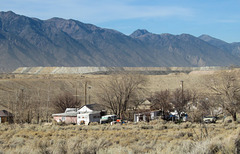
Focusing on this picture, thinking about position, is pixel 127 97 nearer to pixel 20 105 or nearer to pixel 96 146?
pixel 20 105

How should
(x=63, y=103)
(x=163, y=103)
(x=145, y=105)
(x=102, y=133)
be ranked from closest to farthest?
(x=102, y=133), (x=163, y=103), (x=145, y=105), (x=63, y=103)

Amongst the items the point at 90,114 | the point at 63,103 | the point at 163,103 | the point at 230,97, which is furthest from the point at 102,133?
the point at 63,103

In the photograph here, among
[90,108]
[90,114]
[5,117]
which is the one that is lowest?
[5,117]

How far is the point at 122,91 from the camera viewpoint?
4600 cm

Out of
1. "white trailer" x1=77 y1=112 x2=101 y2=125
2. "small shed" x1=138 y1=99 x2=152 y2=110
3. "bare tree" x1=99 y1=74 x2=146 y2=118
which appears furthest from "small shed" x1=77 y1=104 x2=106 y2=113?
"small shed" x1=138 y1=99 x2=152 y2=110

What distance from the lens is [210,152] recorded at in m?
11.2

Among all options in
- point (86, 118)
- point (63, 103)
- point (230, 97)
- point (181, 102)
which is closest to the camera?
point (230, 97)

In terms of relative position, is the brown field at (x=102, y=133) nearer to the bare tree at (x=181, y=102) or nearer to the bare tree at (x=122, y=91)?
the bare tree at (x=181, y=102)

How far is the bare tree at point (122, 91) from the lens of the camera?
45.4m

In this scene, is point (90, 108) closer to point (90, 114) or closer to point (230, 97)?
point (90, 114)

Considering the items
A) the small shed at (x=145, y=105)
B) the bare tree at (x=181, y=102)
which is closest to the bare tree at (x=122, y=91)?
the bare tree at (x=181, y=102)

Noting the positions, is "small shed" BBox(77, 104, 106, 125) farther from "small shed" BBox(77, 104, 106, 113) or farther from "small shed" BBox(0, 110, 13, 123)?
"small shed" BBox(0, 110, 13, 123)

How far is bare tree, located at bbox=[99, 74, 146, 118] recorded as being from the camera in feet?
149

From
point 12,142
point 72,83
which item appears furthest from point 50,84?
point 12,142
